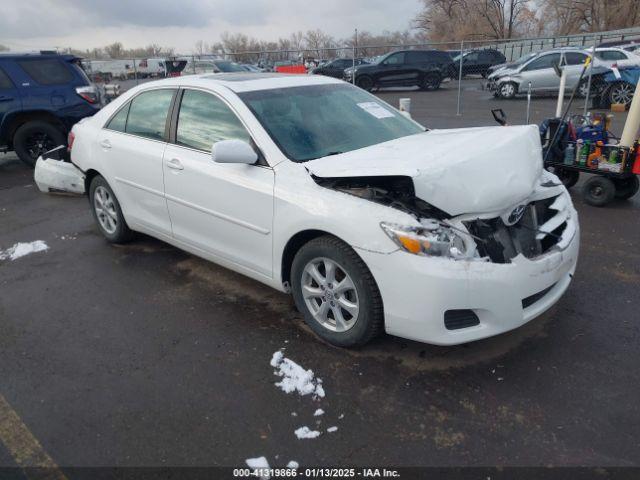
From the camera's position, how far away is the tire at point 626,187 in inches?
239

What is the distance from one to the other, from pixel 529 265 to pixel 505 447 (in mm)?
989

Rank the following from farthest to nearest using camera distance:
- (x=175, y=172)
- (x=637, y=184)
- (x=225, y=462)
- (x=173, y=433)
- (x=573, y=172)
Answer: (x=573, y=172)
(x=637, y=184)
(x=175, y=172)
(x=173, y=433)
(x=225, y=462)

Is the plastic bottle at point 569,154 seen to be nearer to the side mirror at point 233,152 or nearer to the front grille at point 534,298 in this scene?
the front grille at point 534,298

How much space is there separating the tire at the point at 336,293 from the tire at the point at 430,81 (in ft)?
71.0

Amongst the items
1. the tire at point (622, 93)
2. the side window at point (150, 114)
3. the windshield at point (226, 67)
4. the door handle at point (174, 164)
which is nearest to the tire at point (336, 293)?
the door handle at point (174, 164)

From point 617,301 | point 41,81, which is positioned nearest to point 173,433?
point 617,301

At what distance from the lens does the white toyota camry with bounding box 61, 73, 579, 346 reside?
9.10ft

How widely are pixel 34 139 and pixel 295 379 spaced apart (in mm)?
8360

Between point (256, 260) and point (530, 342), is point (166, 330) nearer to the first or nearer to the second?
point (256, 260)

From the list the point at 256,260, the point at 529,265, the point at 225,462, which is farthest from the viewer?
the point at 256,260

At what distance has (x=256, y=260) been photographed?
356 cm


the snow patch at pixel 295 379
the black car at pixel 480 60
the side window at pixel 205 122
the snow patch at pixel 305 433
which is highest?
the black car at pixel 480 60

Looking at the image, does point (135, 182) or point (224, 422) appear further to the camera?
point (135, 182)

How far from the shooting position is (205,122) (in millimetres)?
3889
